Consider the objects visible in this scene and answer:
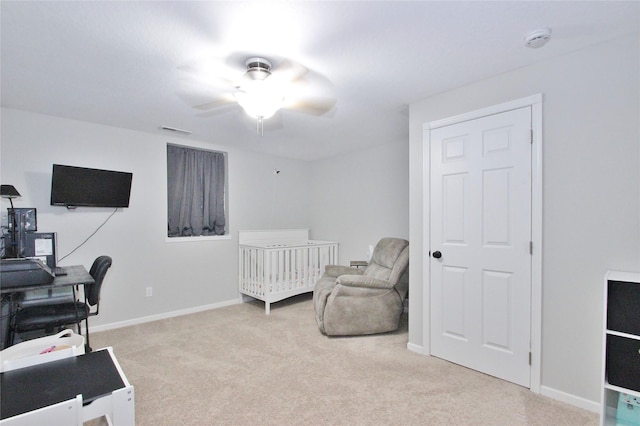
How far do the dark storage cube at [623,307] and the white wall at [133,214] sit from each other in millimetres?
4080

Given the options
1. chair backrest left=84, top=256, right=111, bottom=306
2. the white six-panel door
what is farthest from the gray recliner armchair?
chair backrest left=84, top=256, right=111, bottom=306

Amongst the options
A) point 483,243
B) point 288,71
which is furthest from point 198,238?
point 483,243

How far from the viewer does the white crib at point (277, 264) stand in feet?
13.6

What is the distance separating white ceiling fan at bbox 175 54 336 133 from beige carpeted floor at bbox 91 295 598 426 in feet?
6.58

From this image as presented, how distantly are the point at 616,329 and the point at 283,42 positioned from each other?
251cm

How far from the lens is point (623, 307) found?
1.72m

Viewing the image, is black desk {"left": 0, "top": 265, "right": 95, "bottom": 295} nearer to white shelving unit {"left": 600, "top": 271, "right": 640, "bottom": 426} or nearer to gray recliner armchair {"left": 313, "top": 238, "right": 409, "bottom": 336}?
gray recliner armchair {"left": 313, "top": 238, "right": 409, "bottom": 336}

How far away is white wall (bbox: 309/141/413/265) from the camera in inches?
169

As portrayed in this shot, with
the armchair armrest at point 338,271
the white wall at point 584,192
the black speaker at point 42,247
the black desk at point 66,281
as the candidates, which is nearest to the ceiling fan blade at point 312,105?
the white wall at point 584,192

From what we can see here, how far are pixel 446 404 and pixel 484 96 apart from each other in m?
2.26

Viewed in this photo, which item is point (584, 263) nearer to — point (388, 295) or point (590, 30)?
point (590, 30)

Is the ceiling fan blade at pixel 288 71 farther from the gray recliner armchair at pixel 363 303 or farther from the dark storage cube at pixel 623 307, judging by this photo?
the dark storage cube at pixel 623 307

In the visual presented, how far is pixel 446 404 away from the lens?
2057 mm

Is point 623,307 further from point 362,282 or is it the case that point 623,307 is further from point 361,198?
point 361,198
